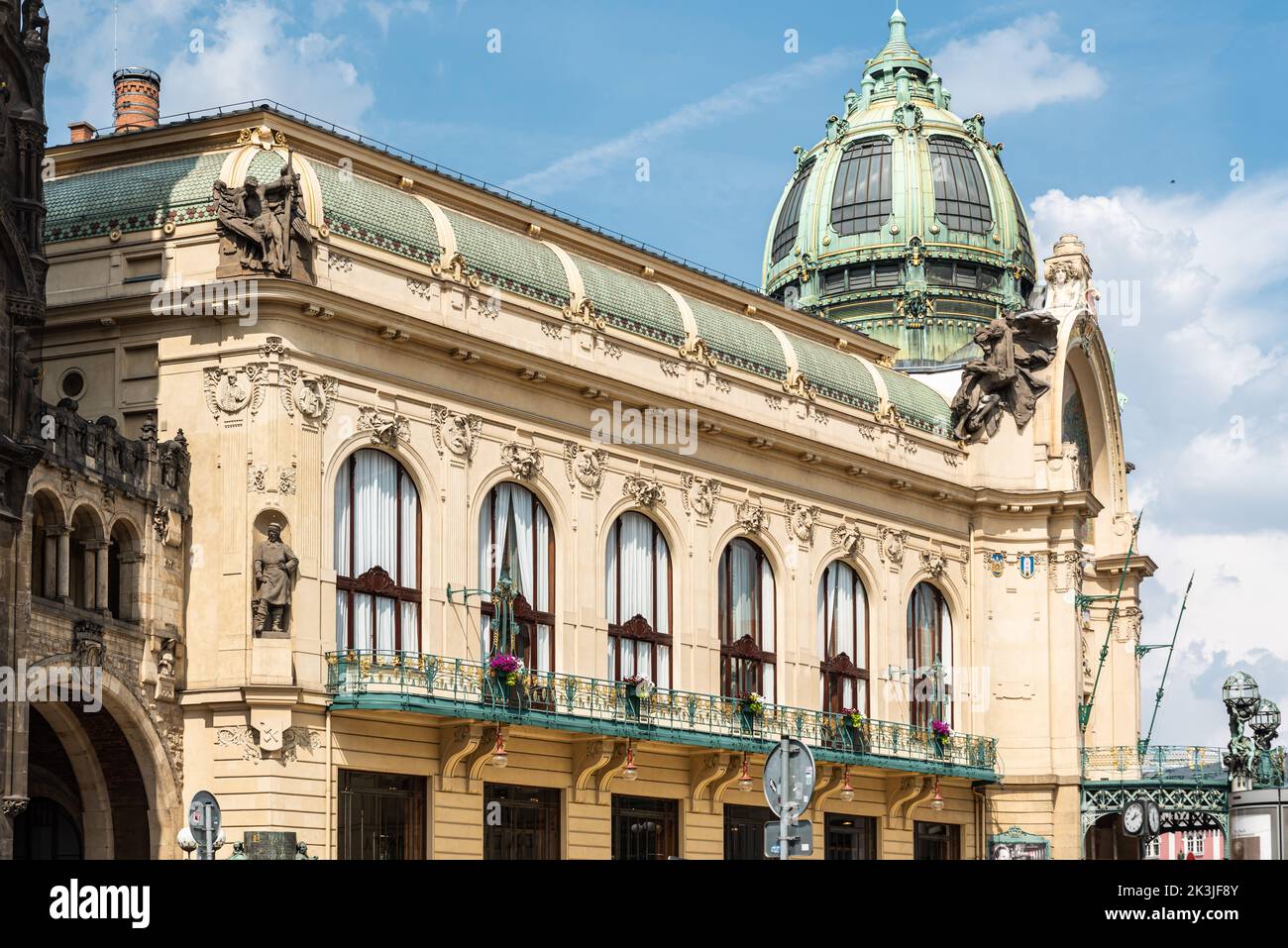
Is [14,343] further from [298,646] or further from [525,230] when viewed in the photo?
[525,230]

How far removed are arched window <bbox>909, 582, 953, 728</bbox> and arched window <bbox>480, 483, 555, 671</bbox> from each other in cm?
1559

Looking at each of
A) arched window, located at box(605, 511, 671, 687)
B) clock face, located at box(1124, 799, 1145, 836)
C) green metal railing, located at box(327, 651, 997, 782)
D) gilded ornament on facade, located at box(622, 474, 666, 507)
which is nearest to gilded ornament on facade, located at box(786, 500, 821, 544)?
green metal railing, located at box(327, 651, 997, 782)

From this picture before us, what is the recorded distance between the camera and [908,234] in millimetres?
71500

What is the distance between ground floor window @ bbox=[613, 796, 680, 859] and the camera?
49969 millimetres

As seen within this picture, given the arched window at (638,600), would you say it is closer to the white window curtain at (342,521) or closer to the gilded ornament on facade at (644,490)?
the gilded ornament on facade at (644,490)

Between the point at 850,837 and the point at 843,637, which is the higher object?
the point at 843,637

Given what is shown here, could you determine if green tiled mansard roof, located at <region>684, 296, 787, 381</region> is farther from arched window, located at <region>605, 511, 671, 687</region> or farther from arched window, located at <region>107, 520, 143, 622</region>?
arched window, located at <region>107, 520, 143, 622</region>

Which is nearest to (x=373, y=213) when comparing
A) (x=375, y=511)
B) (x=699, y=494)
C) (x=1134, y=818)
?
(x=375, y=511)

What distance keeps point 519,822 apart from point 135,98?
69.9 feet

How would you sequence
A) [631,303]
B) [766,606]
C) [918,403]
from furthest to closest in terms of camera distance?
[918,403] → [766,606] → [631,303]

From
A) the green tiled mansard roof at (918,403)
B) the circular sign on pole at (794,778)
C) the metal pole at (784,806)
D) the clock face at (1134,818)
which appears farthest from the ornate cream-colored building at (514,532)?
the metal pole at (784,806)

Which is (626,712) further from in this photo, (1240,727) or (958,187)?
(958,187)

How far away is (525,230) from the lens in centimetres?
5266
